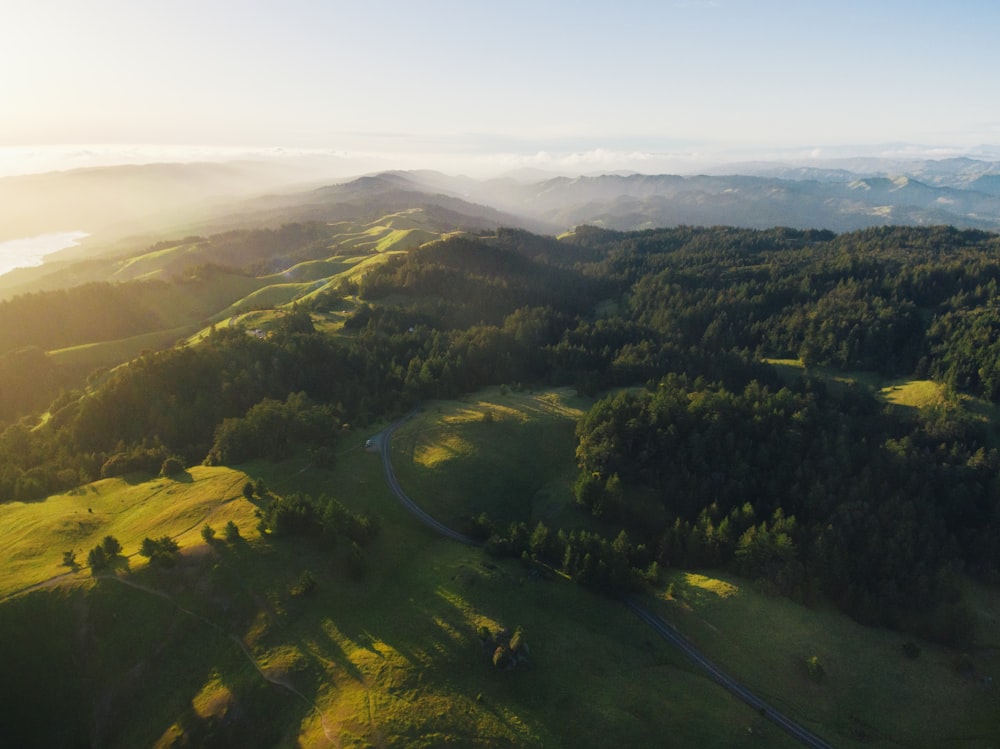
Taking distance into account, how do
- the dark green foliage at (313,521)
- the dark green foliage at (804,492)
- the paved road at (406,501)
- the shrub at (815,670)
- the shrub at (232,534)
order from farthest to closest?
the paved road at (406,501), the dark green foliage at (804,492), the dark green foliage at (313,521), the shrub at (232,534), the shrub at (815,670)

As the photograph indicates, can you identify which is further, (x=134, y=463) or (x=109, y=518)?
(x=134, y=463)

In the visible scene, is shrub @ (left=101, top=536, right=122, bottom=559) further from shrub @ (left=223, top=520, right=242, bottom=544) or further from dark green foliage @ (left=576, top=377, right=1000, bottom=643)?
dark green foliage @ (left=576, top=377, right=1000, bottom=643)

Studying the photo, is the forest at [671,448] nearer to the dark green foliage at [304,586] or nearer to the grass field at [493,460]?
the grass field at [493,460]

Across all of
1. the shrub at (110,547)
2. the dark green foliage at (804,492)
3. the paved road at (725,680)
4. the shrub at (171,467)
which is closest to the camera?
the paved road at (725,680)

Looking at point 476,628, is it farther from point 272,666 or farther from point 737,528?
point 737,528

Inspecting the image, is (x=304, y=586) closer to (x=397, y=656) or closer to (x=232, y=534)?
(x=232, y=534)

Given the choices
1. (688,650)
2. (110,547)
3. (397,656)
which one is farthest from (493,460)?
(110,547)

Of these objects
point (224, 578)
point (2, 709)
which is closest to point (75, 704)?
point (2, 709)

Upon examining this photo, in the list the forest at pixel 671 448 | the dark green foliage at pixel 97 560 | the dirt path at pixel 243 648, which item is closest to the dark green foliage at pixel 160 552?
the dirt path at pixel 243 648
